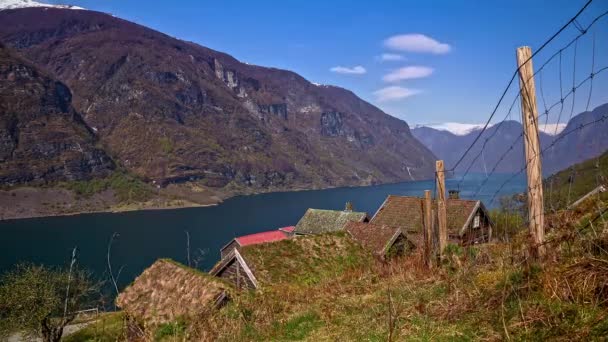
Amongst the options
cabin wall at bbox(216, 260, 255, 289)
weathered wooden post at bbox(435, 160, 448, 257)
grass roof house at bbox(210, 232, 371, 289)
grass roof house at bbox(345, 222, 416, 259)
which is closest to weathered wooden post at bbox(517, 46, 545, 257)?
weathered wooden post at bbox(435, 160, 448, 257)

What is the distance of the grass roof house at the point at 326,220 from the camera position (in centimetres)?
4475

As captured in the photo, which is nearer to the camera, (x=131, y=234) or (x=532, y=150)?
(x=532, y=150)

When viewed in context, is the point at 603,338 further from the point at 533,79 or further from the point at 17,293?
the point at 17,293

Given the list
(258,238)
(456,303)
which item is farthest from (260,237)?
(456,303)

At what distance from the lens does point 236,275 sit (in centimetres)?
2028

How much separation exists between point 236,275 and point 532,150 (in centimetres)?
1589

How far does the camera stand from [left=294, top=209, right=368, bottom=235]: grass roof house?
147 feet

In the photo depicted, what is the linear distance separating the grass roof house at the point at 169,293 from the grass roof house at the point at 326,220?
2780 cm

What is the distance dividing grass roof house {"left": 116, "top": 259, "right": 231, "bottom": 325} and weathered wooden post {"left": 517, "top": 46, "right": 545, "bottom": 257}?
9476 mm

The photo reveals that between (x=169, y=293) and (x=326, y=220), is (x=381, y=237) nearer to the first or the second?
(x=169, y=293)

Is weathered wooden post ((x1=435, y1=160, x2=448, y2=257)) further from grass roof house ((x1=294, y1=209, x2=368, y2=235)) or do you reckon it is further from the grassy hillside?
grass roof house ((x1=294, y1=209, x2=368, y2=235))

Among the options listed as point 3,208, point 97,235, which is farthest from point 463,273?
point 3,208

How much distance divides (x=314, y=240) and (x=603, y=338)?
576 inches

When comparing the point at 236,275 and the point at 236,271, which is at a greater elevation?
the point at 236,271
